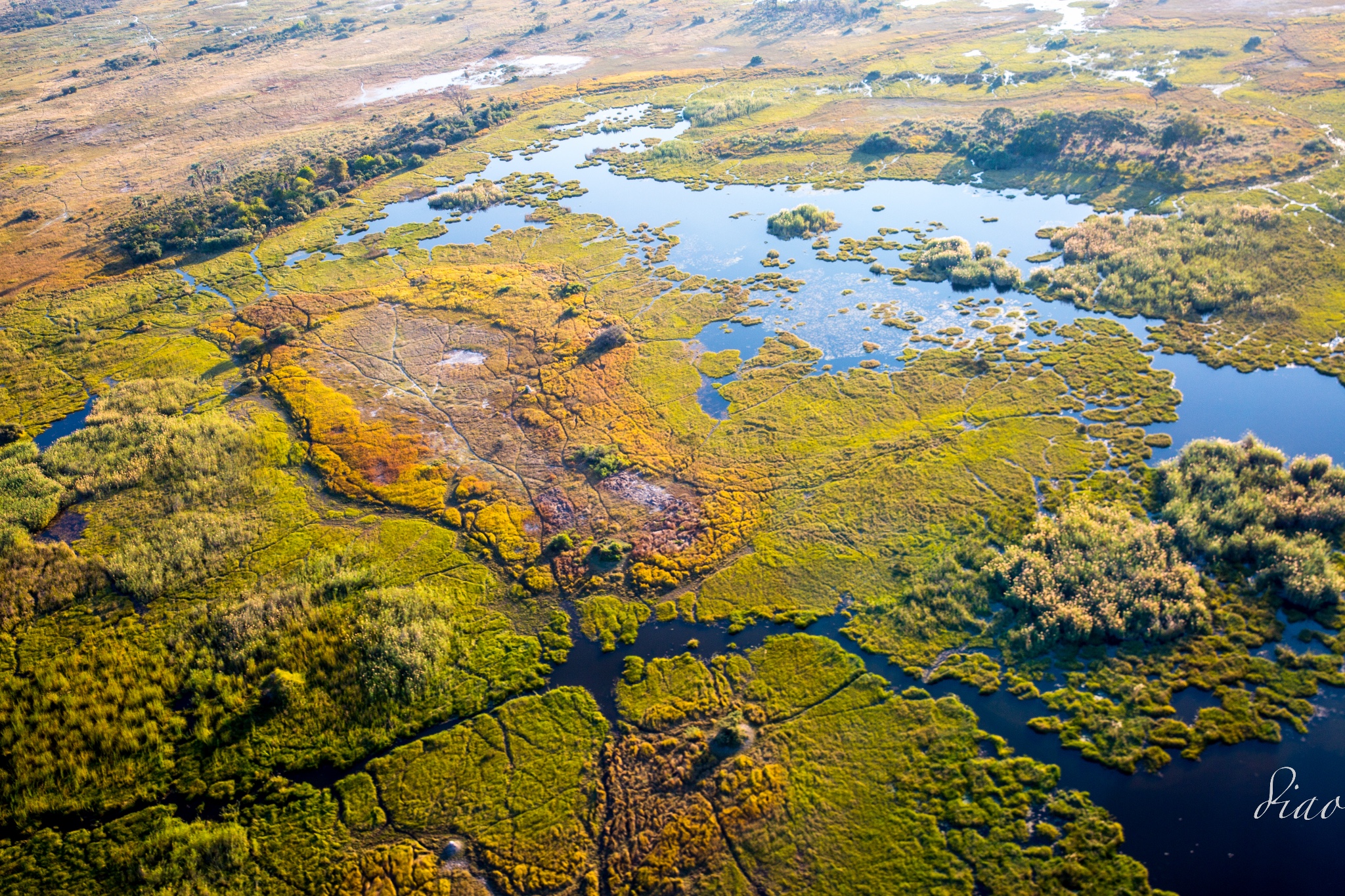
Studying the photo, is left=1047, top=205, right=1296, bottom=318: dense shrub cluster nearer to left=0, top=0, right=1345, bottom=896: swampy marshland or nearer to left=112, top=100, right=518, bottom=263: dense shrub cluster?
left=0, top=0, right=1345, bottom=896: swampy marshland

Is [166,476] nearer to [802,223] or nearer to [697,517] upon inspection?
[697,517]

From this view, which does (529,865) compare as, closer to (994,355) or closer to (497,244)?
(994,355)

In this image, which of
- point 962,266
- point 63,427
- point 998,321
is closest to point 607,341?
point 998,321

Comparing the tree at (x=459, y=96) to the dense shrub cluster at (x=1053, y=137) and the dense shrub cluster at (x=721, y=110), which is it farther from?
the dense shrub cluster at (x=1053, y=137)

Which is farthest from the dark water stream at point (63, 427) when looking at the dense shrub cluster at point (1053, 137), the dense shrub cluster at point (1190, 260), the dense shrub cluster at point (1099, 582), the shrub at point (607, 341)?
the dense shrub cluster at point (1053, 137)

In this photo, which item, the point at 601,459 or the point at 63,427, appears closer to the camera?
the point at 601,459

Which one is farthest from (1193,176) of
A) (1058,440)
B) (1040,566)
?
(1040,566)

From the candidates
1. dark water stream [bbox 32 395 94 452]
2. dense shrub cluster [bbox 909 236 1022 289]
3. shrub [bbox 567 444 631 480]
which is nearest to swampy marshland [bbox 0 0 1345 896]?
dark water stream [bbox 32 395 94 452]
